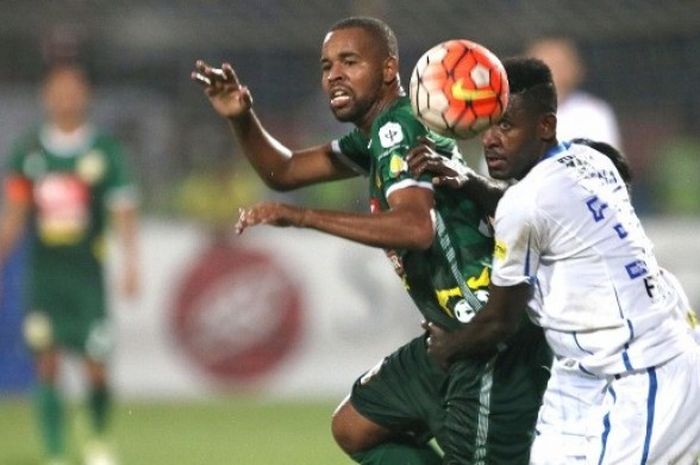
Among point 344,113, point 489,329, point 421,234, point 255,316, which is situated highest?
point 344,113

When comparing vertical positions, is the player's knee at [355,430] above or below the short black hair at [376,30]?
below

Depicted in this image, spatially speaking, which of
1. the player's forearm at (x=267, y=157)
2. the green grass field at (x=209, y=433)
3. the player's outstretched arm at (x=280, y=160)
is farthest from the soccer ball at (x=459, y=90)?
the green grass field at (x=209, y=433)

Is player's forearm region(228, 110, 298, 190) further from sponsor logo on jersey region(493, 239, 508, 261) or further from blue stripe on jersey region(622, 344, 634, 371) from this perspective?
blue stripe on jersey region(622, 344, 634, 371)

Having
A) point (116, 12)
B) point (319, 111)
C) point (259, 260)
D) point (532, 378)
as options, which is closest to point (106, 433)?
point (259, 260)

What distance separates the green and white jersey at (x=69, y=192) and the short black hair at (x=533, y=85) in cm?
639

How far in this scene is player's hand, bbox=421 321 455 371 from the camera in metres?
5.77

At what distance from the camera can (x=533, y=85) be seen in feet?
18.1

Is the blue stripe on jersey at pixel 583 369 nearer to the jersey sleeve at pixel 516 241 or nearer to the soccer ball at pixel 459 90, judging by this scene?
the jersey sleeve at pixel 516 241

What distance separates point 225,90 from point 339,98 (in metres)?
0.75

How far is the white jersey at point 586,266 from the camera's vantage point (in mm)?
5281

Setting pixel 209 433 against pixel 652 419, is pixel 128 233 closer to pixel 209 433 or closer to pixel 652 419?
pixel 209 433

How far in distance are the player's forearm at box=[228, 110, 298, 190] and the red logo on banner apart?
6265 millimetres

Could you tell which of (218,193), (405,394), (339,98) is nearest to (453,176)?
(339,98)

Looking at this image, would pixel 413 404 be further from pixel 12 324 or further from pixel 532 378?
pixel 12 324
